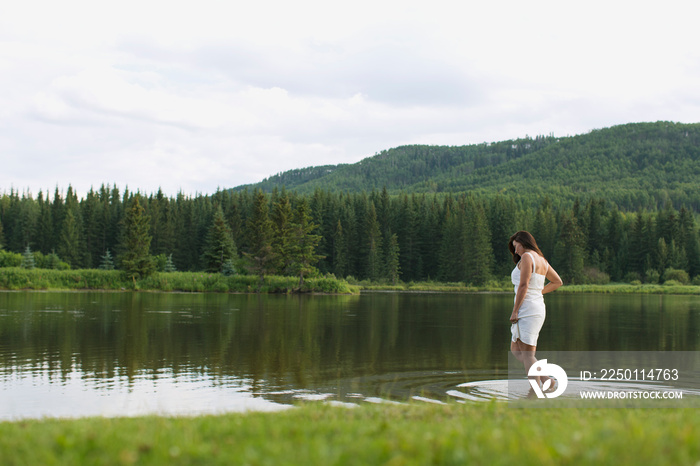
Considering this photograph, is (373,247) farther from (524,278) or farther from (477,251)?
(524,278)

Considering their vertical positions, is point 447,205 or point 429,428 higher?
point 447,205

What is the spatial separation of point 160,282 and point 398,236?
1951 inches

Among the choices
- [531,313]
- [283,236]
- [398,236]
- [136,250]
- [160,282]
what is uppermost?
[398,236]

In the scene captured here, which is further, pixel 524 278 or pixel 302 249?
pixel 302 249

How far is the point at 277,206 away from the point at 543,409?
6579 centimetres

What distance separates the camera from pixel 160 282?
66625 millimetres

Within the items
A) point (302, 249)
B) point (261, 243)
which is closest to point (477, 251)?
point (302, 249)

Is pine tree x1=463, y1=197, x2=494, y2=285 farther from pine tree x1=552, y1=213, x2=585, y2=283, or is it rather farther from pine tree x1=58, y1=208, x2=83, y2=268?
pine tree x1=58, y1=208, x2=83, y2=268

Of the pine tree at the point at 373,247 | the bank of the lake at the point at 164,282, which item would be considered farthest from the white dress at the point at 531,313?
the pine tree at the point at 373,247

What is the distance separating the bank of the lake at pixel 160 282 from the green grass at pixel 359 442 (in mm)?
58800

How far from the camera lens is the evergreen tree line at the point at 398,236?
96188 millimetres

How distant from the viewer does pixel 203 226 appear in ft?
341

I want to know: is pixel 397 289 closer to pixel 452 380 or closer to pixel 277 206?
pixel 277 206

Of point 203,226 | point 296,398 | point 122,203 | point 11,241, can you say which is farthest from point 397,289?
point 296,398
